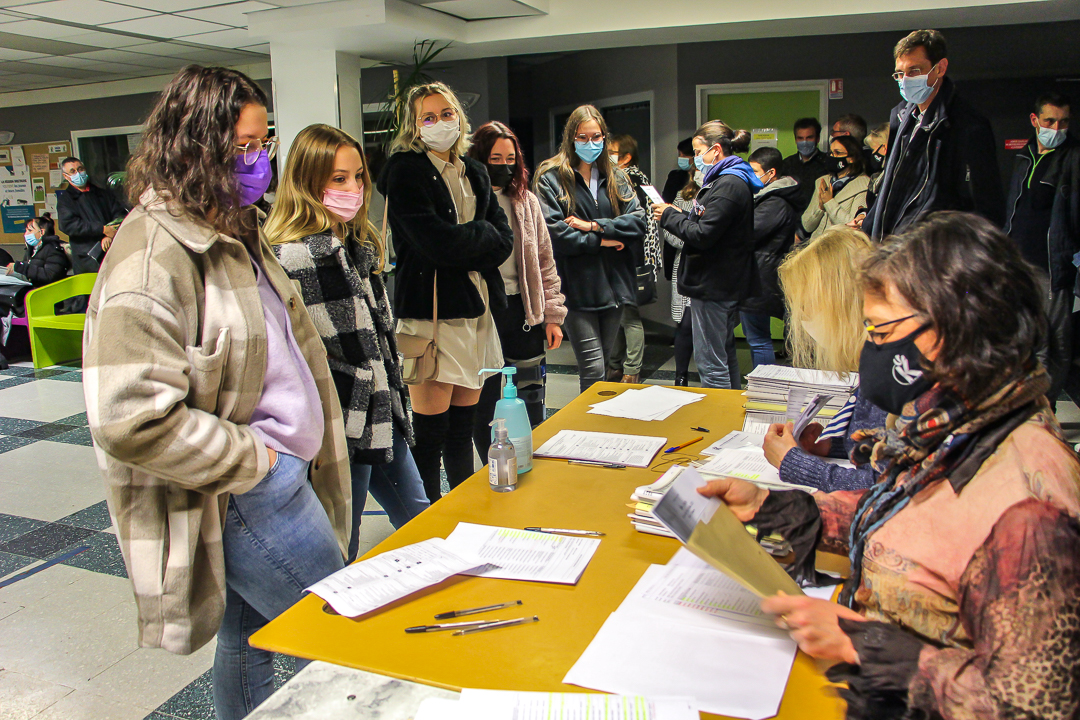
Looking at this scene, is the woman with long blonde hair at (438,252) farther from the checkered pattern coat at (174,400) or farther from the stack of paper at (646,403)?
the checkered pattern coat at (174,400)

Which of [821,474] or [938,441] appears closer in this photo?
[938,441]

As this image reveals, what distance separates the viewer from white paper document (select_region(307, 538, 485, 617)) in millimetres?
1171

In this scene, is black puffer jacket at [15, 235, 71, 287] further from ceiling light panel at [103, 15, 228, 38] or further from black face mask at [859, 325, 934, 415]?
black face mask at [859, 325, 934, 415]

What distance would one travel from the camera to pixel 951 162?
2697 mm

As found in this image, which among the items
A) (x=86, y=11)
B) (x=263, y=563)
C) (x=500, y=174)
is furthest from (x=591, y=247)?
(x=86, y=11)

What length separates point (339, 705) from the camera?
3.15 feet

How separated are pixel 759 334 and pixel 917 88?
1.57 metres

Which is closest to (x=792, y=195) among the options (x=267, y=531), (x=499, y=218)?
(x=499, y=218)

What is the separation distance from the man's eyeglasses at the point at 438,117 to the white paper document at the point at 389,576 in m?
1.63

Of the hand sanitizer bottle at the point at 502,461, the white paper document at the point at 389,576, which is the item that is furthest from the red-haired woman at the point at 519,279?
the white paper document at the point at 389,576

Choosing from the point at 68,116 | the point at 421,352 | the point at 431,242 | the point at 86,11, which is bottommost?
the point at 421,352

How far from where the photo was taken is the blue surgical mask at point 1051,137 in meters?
4.07

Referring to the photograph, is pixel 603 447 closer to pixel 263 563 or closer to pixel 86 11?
pixel 263 563

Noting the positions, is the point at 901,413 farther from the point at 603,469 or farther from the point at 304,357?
the point at 304,357
